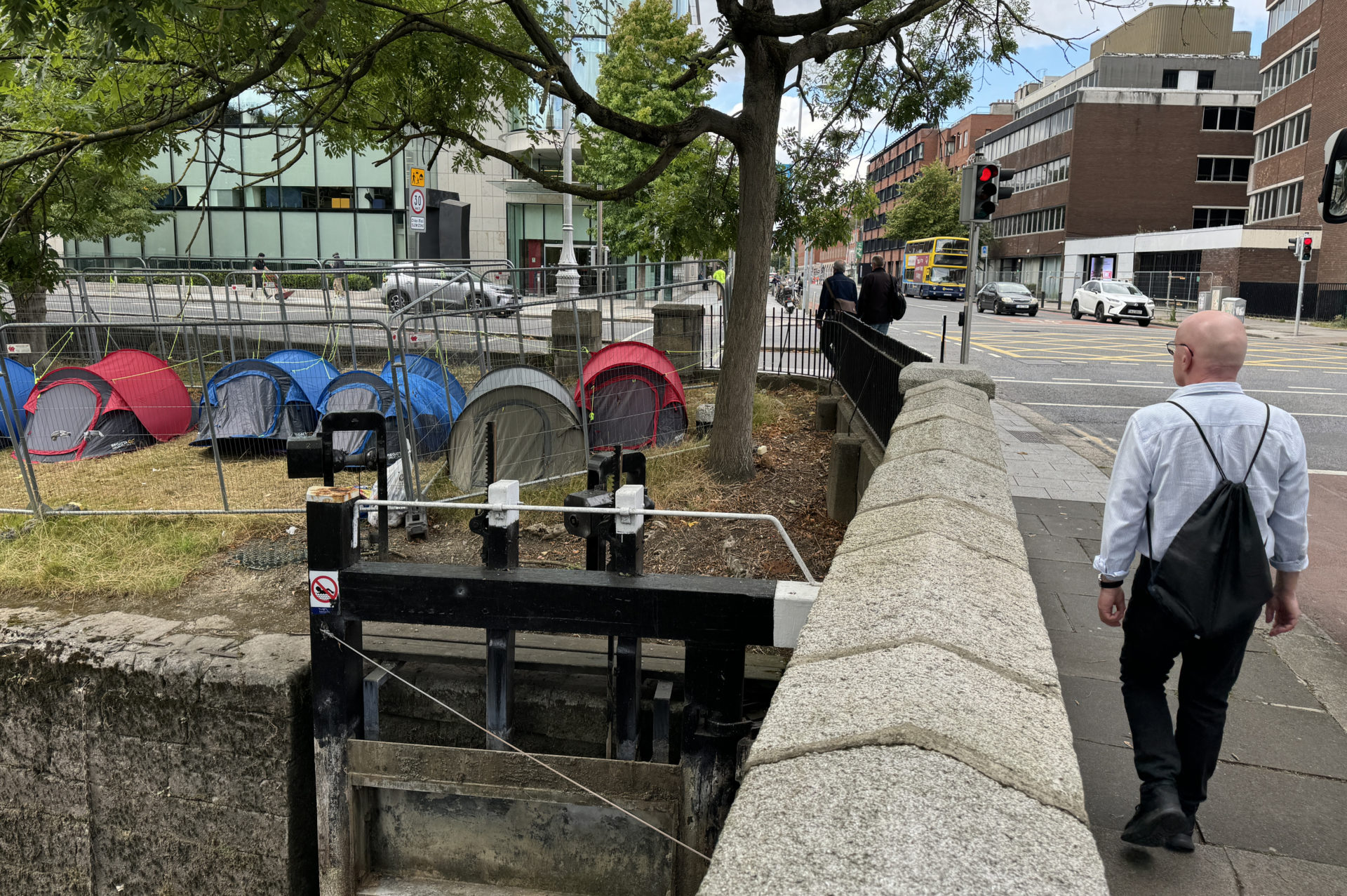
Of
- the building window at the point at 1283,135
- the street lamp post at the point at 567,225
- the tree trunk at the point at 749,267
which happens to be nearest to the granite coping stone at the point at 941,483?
the tree trunk at the point at 749,267

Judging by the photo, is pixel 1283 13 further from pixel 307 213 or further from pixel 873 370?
pixel 873 370

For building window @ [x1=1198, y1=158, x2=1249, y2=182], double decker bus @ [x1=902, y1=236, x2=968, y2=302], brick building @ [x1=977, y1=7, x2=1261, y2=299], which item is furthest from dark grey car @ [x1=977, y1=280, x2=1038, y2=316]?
building window @ [x1=1198, y1=158, x2=1249, y2=182]

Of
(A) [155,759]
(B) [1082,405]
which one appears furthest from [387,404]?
(B) [1082,405]

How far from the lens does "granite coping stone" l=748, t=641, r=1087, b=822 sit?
5.94 feet

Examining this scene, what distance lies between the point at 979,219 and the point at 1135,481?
11.9m

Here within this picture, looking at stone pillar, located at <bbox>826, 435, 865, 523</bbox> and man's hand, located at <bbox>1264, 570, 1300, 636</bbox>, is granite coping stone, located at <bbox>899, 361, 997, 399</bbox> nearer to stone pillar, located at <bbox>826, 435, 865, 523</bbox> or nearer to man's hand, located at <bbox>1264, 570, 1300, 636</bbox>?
stone pillar, located at <bbox>826, 435, 865, 523</bbox>

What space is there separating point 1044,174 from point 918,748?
76.0m

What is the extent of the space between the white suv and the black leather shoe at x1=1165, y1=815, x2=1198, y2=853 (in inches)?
1482

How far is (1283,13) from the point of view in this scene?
4797 cm

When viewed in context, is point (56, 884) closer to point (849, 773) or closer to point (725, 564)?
point (725, 564)

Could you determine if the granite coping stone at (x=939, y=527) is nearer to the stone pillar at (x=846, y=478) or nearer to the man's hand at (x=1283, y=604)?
the man's hand at (x=1283, y=604)

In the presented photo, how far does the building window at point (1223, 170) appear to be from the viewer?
205 feet

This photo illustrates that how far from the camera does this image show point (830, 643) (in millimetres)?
2402

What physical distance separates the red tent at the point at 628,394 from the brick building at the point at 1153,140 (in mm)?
55925
